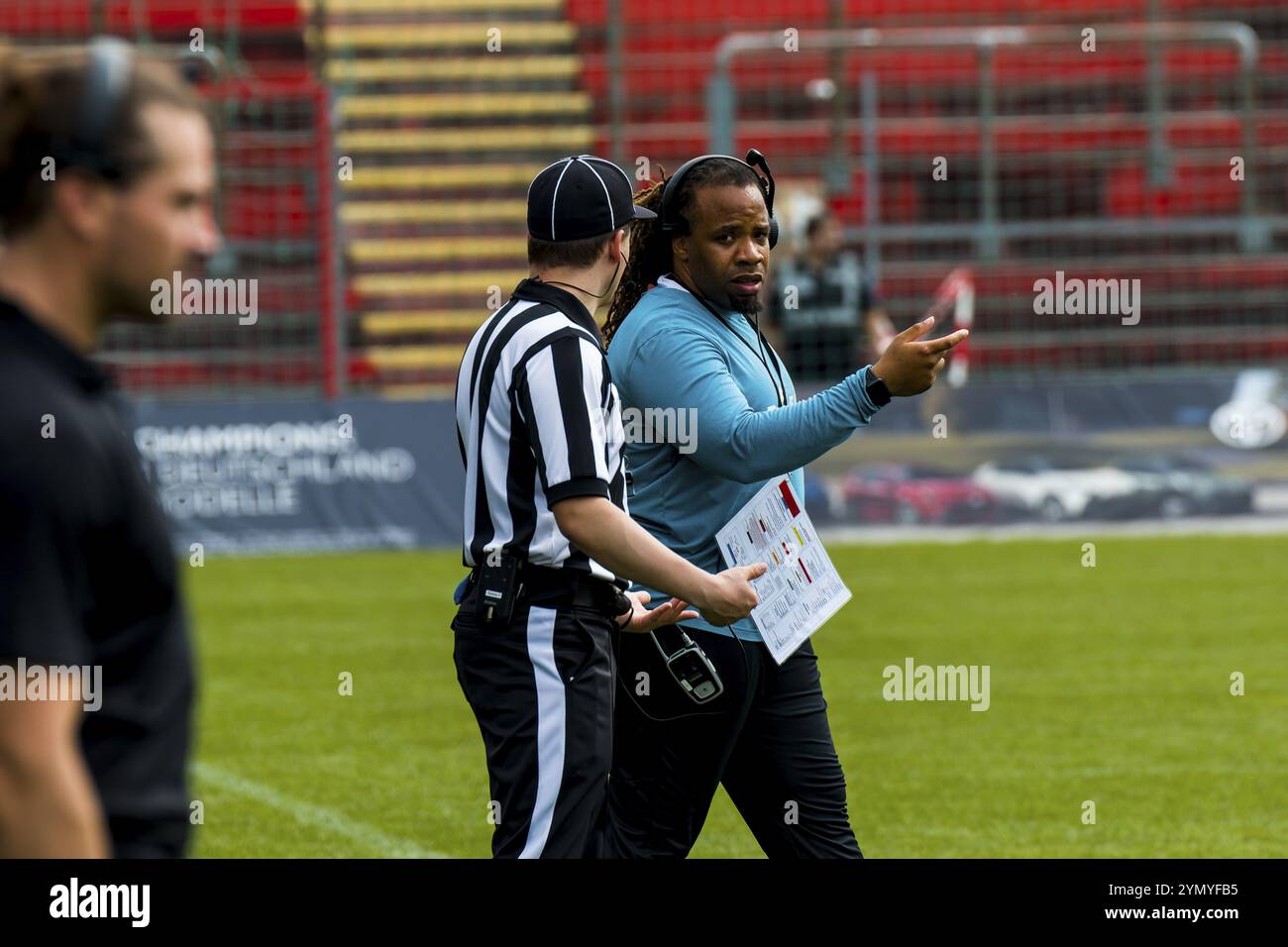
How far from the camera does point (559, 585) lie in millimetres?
4531

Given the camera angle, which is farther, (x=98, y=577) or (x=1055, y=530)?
(x=1055, y=530)

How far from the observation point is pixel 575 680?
4508mm

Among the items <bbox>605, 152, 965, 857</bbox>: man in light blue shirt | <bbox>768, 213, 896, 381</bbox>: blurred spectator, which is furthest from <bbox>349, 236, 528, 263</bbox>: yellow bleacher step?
<bbox>605, 152, 965, 857</bbox>: man in light blue shirt

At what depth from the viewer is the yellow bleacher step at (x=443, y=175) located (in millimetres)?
21641

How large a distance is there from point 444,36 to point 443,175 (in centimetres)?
160

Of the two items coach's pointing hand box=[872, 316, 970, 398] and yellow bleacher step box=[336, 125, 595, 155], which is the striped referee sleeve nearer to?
coach's pointing hand box=[872, 316, 970, 398]

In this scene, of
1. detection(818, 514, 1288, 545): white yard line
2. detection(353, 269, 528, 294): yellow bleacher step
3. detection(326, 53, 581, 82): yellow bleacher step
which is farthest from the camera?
detection(326, 53, 581, 82): yellow bleacher step

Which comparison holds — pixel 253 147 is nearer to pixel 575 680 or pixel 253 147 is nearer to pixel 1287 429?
pixel 1287 429

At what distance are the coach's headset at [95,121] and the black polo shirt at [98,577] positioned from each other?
0.19 metres

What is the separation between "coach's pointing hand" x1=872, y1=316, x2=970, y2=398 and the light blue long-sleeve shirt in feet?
0.23

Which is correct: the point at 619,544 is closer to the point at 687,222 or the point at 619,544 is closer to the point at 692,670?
the point at 692,670

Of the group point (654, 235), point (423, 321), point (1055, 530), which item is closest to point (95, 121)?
point (654, 235)

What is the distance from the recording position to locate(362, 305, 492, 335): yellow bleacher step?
66.9ft
